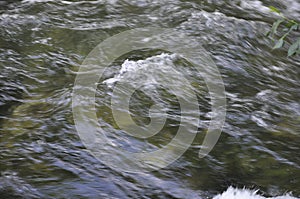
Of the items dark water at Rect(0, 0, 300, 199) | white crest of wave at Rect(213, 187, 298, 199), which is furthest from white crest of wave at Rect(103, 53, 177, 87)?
white crest of wave at Rect(213, 187, 298, 199)

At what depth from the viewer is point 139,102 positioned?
444 centimetres

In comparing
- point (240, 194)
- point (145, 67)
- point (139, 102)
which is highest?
point (145, 67)

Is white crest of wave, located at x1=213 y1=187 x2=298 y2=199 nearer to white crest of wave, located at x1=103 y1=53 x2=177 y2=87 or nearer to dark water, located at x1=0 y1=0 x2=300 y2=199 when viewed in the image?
dark water, located at x1=0 y1=0 x2=300 y2=199

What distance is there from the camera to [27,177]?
3418mm

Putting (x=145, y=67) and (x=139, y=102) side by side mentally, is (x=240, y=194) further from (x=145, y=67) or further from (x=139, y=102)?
(x=145, y=67)

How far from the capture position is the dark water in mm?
3477

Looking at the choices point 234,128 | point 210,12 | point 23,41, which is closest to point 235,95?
point 234,128

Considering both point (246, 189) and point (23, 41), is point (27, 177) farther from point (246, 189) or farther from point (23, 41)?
point (23, 41)

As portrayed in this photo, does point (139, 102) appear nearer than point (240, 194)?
No

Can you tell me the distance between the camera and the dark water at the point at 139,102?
348 cm

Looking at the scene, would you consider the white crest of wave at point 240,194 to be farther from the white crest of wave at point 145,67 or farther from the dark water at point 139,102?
the white crest of wave at point 145,67

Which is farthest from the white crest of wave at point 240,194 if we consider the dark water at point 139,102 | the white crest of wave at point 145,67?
the white crest of wave at point 145,67

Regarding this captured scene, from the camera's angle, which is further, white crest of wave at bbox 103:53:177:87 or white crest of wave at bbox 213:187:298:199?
white crest of wave at bbox 103:53:177:87

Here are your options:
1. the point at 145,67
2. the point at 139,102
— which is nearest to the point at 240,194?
the point at 139,102
